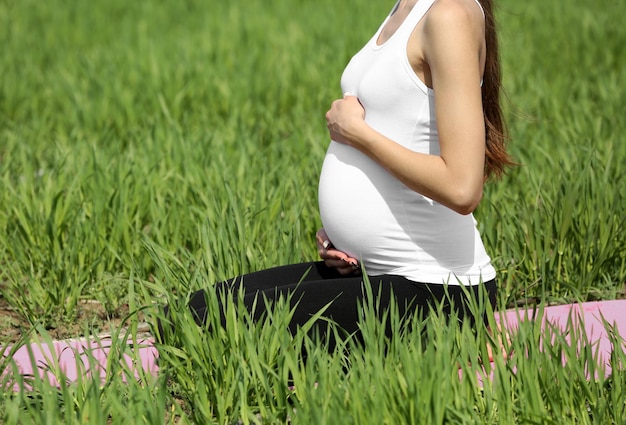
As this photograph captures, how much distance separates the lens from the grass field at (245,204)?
1.83 m

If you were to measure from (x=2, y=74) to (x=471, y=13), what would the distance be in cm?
384

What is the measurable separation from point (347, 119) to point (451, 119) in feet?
0.80

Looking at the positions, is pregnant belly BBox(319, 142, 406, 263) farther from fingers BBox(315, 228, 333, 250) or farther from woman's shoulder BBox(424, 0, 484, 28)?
woman's shoulder BBox(424, 0, 484, 28)

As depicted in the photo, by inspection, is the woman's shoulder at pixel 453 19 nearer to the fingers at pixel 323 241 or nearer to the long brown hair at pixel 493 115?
the long brown hair at pixel 493 115

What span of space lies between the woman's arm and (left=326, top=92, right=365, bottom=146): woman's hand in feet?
0.13

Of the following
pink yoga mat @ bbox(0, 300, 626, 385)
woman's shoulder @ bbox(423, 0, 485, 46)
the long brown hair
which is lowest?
pink yoga mat @ bbox(0, 300, 626, 385)

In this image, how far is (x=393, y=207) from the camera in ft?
6.68

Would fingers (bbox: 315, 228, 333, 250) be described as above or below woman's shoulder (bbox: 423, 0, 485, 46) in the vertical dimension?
below

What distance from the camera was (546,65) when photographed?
5574 mm

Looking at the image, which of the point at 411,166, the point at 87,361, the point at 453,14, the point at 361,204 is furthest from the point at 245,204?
the point at 453,14

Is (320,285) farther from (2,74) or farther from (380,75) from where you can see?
(2,74)

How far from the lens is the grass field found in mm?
1832

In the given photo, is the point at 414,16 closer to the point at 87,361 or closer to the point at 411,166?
the point at 411,166

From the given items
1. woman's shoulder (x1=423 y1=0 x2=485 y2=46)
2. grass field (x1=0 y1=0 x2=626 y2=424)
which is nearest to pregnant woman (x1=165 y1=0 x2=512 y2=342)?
woman's shoulder (x1=423 y1=0 x2=485 y2=46)
